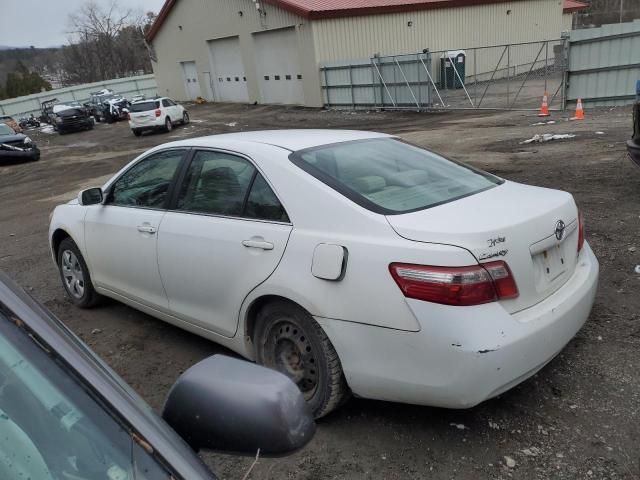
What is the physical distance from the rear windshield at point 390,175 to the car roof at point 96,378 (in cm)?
178

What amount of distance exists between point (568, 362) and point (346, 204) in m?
1.80

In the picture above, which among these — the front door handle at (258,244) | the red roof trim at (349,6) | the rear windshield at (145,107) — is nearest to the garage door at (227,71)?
the red roof trim at (349,6)

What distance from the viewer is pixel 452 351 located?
251cm

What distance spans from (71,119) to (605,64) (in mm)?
27661

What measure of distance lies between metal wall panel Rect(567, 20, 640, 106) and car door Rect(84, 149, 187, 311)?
1445cm

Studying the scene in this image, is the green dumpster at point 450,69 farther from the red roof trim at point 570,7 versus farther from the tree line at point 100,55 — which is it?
the tree line at point 100,55

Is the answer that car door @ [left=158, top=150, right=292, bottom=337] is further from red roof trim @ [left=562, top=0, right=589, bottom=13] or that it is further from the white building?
red roof trim @ [left=562, top=0, right=589, bottom=13]

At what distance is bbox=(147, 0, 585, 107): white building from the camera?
26.1 meters

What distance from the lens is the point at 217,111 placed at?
32156 millimetres

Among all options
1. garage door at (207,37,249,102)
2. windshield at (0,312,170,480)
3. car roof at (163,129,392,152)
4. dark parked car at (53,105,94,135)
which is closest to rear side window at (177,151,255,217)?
car roof at (163,129,392,152)

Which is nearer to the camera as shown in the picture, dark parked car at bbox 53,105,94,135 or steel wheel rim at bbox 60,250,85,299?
steel wheel rim at bbox 60,250,85,299

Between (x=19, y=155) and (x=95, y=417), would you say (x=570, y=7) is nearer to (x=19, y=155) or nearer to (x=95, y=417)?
(x=19, y=155)

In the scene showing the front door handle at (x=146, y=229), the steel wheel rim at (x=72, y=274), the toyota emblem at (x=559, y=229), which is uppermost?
the toyota emblem at (x=559, y=229)

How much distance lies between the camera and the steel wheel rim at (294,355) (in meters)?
3.07
